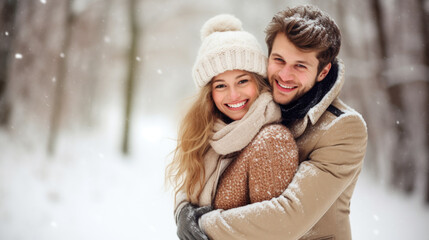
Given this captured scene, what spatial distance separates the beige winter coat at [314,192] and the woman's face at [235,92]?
0.35 m

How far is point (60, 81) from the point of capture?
723cm

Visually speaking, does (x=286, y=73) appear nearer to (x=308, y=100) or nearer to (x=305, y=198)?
(x=308, y=100)

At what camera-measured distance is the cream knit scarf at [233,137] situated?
62.7 inches

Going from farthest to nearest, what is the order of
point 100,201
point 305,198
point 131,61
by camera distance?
point 131,61, point 100,201, point 305,198

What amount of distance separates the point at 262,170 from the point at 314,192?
0.24 meters

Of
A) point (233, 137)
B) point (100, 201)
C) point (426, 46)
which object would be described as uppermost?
point (426, 46)

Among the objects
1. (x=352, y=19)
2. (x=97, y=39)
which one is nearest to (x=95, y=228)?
(x=97, y=39)

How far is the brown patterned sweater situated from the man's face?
0.30m

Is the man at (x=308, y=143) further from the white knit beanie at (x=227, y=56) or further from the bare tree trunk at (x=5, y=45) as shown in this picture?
the bare tree trunk at (x=5, y=45)

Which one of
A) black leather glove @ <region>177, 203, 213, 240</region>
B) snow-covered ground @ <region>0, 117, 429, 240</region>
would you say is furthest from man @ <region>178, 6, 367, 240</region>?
snow-covered ground @ <region>0, 117, 429, 240</region>

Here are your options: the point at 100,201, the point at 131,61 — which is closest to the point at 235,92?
the point at 100,201

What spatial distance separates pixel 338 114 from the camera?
154cm

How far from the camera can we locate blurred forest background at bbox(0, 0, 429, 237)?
5520 millimetres

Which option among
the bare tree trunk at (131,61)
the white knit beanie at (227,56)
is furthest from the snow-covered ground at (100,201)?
the white knit beanie at (227,56)
